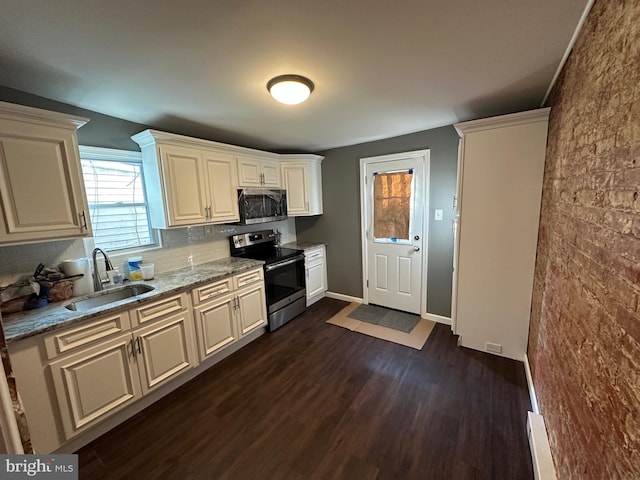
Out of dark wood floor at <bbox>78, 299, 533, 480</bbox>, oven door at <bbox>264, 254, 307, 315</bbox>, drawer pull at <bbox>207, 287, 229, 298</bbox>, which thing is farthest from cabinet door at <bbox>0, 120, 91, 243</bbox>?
oven door at <bbox>264, 254, 307, 315</bbox>

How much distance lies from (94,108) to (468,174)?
329 cm

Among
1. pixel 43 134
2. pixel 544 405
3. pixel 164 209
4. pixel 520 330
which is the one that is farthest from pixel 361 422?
pixel 43 134

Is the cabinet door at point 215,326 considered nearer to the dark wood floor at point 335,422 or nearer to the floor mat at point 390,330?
the dark wood floor at point 335,422

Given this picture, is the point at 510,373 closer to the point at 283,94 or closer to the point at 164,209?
the point at 283,94

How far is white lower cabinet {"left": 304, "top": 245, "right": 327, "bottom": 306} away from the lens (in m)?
3.64

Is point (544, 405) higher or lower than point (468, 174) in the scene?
lower

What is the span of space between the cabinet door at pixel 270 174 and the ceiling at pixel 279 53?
97 cm

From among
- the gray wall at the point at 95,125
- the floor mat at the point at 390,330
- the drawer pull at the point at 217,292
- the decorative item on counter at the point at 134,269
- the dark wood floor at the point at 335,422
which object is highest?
the gray wall at the point at 95,125

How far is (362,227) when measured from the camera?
3.63 m

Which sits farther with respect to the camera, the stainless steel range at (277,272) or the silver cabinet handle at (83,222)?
the stainless steel range at (277,272)

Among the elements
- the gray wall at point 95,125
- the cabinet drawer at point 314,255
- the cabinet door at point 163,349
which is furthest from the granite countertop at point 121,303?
the gray wall at point 95,125

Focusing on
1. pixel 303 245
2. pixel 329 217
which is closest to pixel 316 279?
pixel 303 245

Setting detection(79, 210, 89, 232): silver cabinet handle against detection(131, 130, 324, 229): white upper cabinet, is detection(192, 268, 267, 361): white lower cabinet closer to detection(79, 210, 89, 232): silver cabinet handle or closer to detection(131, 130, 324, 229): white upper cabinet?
detection(131, 130, 324, 229): white upper cabinet

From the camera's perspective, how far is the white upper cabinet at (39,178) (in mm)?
1530
